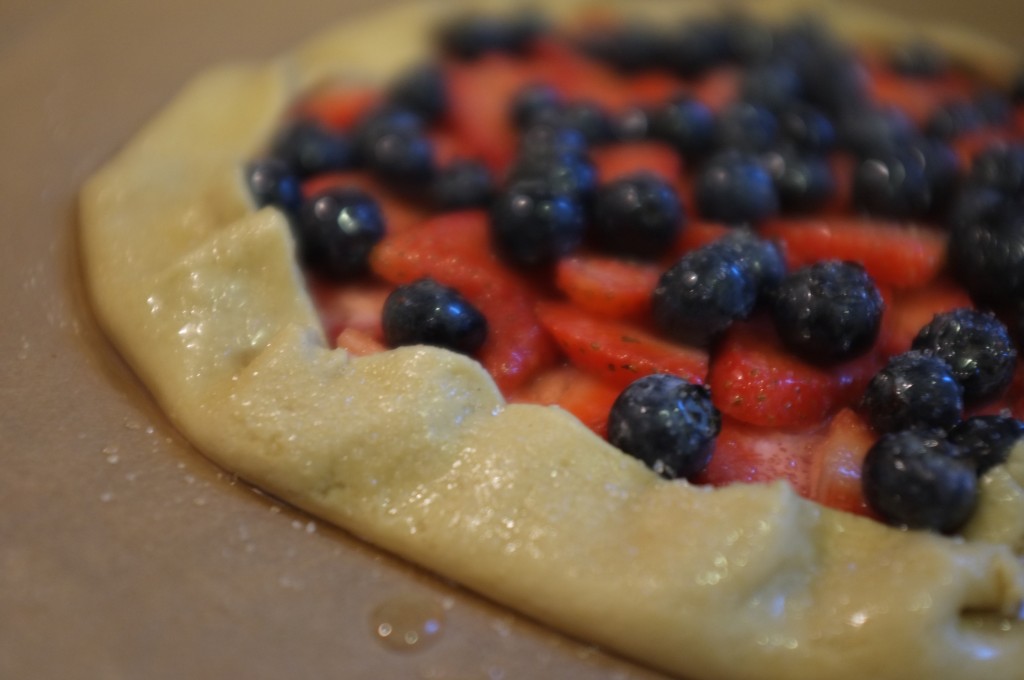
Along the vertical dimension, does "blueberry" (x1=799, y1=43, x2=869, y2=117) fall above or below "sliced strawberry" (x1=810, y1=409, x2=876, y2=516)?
above

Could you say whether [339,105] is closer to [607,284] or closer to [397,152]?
[397,152]

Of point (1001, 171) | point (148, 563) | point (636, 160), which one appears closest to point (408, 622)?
point (148, 563)

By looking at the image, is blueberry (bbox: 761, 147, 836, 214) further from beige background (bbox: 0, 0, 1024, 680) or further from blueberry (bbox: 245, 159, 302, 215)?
beige background (bbox: 0, 0, 1024, 680)

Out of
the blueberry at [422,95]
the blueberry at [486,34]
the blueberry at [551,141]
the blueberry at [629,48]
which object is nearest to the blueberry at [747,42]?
the blueberry at [629,48]

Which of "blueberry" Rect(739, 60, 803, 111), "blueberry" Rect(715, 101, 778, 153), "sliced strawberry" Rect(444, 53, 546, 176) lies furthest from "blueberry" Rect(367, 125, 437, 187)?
"blueberry" Rect(739, 60, 803, 111)

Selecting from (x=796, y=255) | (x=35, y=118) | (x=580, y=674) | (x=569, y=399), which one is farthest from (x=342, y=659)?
(x=35, y=118)
